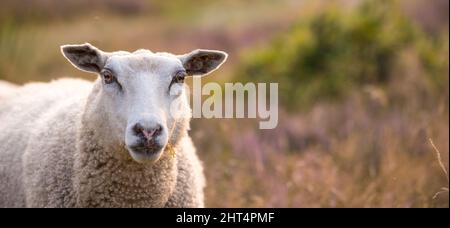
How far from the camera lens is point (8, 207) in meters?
4.51

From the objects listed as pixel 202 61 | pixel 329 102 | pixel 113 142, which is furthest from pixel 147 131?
pixel 329 102

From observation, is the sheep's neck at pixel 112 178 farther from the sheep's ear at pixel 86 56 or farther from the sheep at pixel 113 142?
the sheep's ear at pixel 86 56

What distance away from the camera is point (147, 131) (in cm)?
364

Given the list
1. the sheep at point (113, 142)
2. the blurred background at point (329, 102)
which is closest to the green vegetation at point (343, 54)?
the blurred background at point (329, 102)

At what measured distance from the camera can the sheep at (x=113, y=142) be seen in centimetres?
386

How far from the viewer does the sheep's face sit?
3.69m

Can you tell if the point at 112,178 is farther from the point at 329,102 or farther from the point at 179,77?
the point at 329,102

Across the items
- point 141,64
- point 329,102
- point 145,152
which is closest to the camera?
point 145,152

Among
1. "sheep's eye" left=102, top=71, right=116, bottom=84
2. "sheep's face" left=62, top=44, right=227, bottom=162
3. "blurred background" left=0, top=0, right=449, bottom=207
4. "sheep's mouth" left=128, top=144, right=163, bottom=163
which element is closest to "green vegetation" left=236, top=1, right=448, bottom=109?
"blurred background" left=0, top=0, right=449, bottom=207

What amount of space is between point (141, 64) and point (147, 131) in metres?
0.52

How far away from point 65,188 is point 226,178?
2346 millimetres

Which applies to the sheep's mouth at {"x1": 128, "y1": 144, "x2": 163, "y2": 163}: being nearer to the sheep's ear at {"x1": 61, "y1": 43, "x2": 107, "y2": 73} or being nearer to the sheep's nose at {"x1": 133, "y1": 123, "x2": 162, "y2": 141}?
the sheep's nose at {"x1": 133, "y1": 123, "x2": 162, "y2": 141}

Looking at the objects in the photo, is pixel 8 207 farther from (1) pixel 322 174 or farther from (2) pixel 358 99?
(2) pixel 358 99

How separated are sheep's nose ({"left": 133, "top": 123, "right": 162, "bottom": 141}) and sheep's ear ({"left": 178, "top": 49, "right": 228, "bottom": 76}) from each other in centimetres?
76
